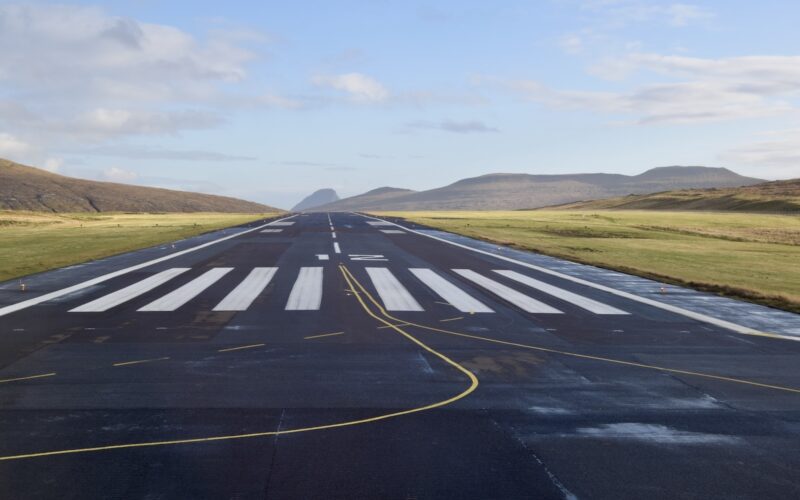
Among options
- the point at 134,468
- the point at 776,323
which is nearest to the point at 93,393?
the point at 134,468

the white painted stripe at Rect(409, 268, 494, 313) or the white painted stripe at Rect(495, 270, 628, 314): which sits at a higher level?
the white painted stripe at Rect(409, 268, 494, 313)

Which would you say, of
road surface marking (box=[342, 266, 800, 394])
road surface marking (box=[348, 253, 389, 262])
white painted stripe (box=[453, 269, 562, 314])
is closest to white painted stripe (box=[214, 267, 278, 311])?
road surface marking (box=[342, 266, 800, 394])

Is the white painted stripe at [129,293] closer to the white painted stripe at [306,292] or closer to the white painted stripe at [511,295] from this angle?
the white painted stripe at [306,292]

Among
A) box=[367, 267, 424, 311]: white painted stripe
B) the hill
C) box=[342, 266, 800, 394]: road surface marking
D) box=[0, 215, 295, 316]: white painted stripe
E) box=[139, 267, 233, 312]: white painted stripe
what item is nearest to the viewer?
box=[342, 266, 800, 394]: road surface marking

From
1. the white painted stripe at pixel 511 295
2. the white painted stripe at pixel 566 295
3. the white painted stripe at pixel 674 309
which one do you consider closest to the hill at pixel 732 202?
the white painted stripe at pixel 674 309

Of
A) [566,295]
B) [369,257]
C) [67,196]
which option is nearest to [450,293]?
[566,295]

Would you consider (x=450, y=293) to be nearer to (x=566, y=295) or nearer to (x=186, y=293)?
(x=566, y=295)

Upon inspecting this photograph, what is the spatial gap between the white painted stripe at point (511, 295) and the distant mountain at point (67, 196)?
149870 mm

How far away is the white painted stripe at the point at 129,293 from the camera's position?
13709 millimetres

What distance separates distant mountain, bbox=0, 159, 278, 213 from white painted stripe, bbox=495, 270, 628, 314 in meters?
150

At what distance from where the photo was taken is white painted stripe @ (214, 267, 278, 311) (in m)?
14.1

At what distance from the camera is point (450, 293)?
1633 cm

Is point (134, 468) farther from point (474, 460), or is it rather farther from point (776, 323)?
point (776, 323)

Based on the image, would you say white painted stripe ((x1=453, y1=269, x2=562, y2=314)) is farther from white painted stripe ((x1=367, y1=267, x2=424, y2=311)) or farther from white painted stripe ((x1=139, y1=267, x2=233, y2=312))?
white painted stripe ((x1=139, y1=267, x2=233, y2=312))
